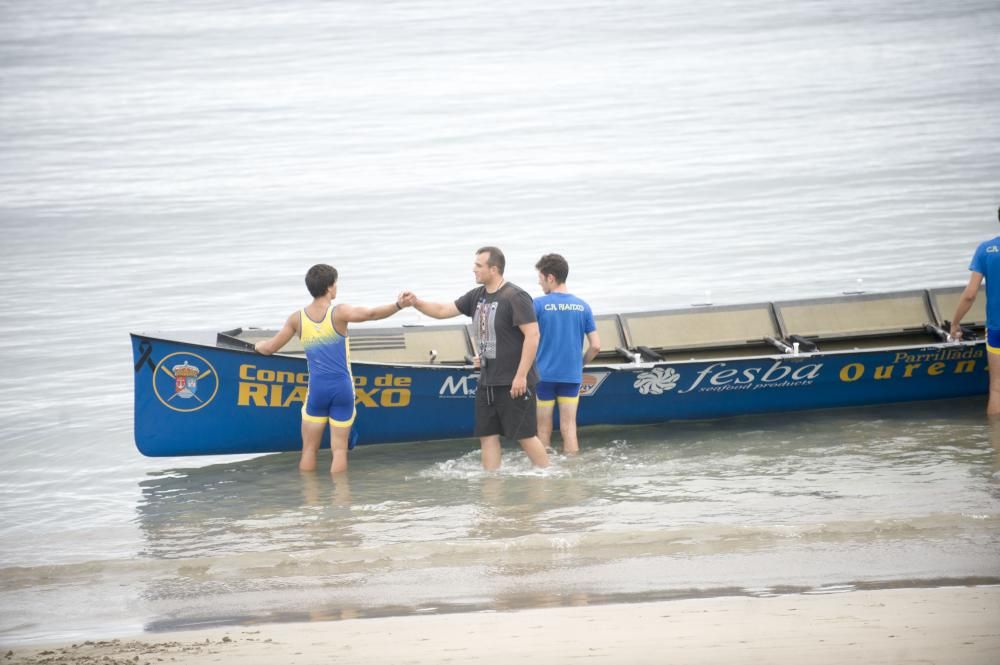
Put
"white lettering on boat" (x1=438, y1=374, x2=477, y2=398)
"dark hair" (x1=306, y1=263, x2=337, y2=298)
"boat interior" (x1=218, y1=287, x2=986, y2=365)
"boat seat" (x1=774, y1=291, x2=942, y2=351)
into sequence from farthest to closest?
1. "boat seat" (x1=774, y1=291, x2=942, y2=351)
2. "boat interior" (x1=218, y1=287, x2=986, y2=365)
3. "white lettering on boat" (x1=438, y1=374, x2=477, y2=398)
4. "dark hair" (x1=306, y1=263, x2=337, y2=298)

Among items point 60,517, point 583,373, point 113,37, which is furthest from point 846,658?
point 113,37

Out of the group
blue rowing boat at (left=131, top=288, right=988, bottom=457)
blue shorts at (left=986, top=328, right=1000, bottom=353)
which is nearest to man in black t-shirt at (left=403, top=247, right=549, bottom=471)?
blue rowing boat at (left=131, top=288, right=988, bottom=457)

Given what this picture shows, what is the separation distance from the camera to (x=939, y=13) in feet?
243

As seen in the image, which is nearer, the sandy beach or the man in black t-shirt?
the sandy beach

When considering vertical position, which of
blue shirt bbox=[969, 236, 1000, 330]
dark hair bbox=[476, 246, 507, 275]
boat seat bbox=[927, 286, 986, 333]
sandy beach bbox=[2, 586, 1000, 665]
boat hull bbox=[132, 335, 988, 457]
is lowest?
sandy beach bbox=[2, 586, 1000, 665]

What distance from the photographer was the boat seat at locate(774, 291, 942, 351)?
12477 mm

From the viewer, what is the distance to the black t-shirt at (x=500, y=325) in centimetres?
882

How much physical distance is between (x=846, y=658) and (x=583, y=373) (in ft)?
17.7

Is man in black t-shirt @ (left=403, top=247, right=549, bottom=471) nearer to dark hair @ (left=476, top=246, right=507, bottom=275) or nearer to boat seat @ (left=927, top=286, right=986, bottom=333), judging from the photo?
dark hair @ (left=476, top=246, right=507, bottom=275)

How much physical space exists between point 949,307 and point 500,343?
5.94 m

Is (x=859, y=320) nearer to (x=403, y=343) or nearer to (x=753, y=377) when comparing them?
(x=753, y=377)

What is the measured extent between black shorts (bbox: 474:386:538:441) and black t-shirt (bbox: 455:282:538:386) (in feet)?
0.26

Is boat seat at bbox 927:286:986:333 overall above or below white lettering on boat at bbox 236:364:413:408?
above

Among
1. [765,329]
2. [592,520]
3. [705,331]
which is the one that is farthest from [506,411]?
[765,329]
